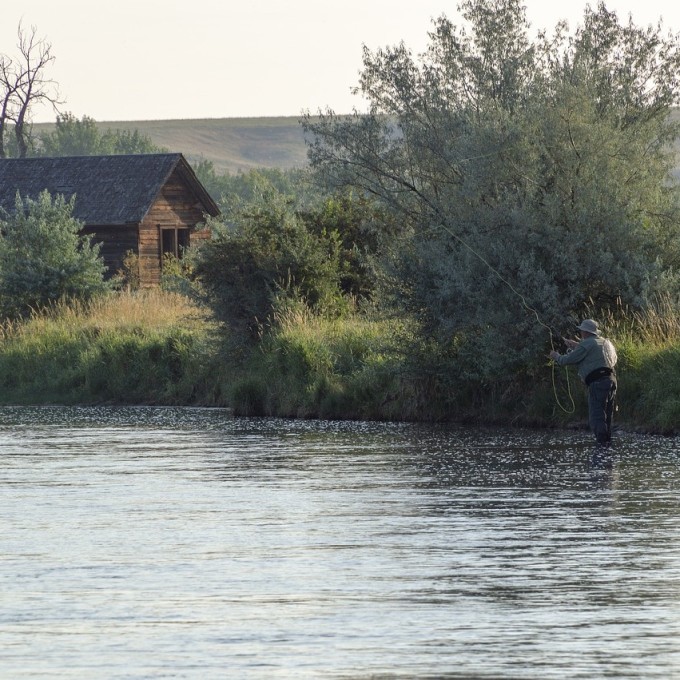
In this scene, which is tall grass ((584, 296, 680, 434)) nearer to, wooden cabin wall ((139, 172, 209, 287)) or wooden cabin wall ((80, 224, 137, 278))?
wooden cabin wall ((139, 172, 209, 287))

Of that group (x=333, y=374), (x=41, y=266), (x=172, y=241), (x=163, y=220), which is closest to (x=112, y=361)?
(x=333, y=374)

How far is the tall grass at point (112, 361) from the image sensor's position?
3206cm

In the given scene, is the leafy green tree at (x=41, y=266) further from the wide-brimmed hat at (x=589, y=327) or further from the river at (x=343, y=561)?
the wide-brimmed hat at (x=589, y=327)

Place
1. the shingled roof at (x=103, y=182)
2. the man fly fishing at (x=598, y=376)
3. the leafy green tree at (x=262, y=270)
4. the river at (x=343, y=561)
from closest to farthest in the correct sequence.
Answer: the river at (x=343, y=561) < the man fly fishing at (x=598, y=376) < the leafy green tree at (x=262, y=270) < the shingled roof at (x=103, y=182)

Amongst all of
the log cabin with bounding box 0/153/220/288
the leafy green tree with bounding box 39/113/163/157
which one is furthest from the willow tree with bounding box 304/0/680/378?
the leafy green tree with bounding box 39/113/163/157

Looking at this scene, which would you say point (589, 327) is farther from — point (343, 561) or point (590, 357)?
point (343, 561)

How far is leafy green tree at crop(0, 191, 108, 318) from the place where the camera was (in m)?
40.3

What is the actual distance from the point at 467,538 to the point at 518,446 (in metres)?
8.23

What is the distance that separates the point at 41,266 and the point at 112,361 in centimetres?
788

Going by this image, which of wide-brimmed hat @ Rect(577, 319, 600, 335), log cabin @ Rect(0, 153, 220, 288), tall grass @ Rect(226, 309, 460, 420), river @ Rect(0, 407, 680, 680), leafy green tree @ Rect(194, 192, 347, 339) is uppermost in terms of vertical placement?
log cabin @ Rect(0, 153, 220, 288)

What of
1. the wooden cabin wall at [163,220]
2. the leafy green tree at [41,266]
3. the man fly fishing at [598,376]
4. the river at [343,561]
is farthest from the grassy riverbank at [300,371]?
the wooden cabin wall at [163,220]

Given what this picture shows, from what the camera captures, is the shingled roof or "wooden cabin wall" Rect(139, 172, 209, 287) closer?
the shingled roof

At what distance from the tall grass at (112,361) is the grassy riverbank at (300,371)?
0.03 m

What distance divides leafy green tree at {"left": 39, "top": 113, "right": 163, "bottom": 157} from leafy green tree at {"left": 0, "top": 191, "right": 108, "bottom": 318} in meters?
77.6
